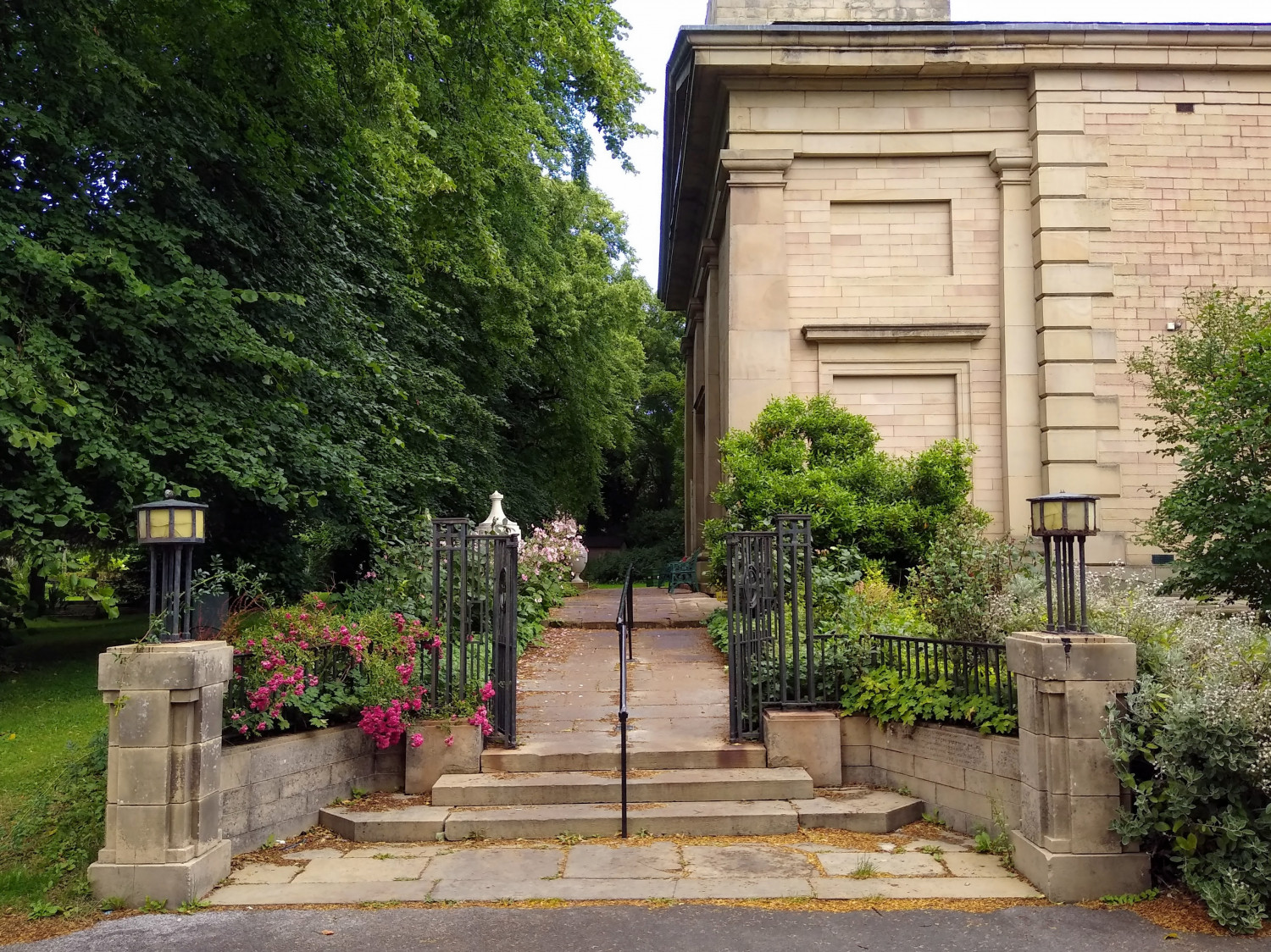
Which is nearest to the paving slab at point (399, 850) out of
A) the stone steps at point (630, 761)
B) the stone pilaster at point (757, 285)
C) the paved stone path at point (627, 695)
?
the stone steps at point (630, 761)

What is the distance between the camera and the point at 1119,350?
14.4 meters

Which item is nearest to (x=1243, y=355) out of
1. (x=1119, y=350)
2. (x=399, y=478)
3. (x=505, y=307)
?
(x=1119, y=350)

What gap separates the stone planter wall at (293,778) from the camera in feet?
20.4

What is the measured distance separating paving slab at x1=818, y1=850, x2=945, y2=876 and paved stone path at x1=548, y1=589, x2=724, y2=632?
7.18 metres

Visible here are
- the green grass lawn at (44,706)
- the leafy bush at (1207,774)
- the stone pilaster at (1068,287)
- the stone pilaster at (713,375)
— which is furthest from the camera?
the stone pilaster at (713,375)

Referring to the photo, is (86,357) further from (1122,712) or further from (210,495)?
(1122,712)

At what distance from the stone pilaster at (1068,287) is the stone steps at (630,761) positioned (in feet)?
28.8

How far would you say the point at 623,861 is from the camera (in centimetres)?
597

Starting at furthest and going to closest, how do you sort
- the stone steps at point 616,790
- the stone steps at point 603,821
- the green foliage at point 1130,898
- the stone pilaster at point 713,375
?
the stone pilaster at point 713,375
the stone steps at point 616,790
the stone steps at point 603,821
the green foliage at point 1130,898

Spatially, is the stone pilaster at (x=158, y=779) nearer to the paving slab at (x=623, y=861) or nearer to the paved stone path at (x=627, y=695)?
the paving slab at (x=623, y=861)

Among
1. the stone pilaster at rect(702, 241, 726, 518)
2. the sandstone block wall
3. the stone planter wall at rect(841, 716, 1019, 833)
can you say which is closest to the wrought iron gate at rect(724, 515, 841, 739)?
the stone planter wall at rect(841, 716, 1019, 833)

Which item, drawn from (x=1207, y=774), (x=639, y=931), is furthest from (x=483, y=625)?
(x=1207, y=774)

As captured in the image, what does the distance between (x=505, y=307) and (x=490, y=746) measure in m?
13.9

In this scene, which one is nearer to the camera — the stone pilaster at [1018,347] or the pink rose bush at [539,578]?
the pink rose bush at [539,578]
